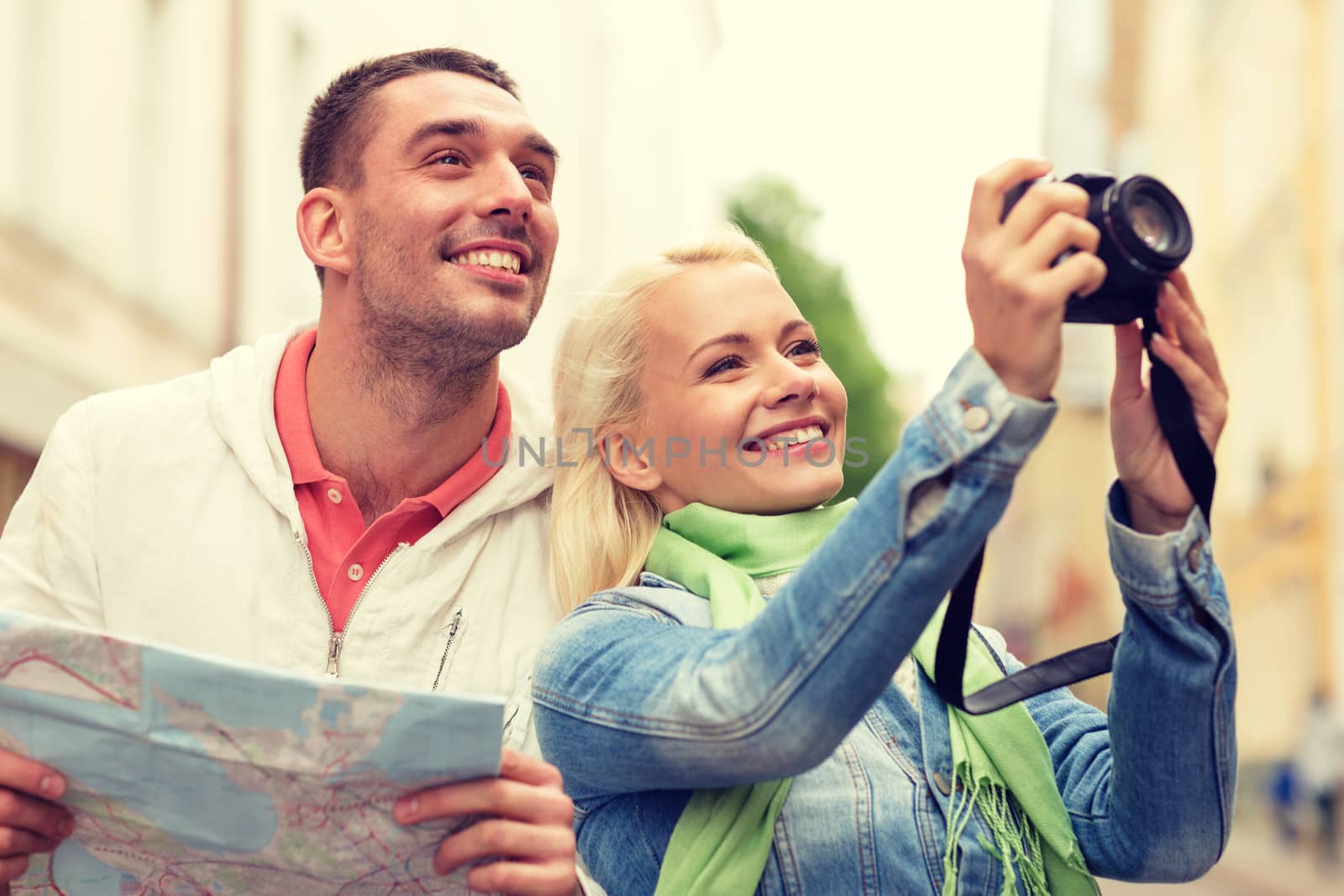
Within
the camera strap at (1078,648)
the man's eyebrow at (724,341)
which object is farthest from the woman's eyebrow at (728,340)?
the camera strap at (1078,648)

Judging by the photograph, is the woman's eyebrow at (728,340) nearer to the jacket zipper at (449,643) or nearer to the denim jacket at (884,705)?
the denim jacket at (884,705)

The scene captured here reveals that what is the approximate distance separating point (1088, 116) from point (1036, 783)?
27870 millimetres

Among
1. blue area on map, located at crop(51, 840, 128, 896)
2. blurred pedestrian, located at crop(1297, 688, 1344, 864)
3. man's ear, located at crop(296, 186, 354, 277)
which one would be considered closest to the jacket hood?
man's ear, located at crop(296, 186, 354, 277)

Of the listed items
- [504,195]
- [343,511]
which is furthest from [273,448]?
[504,195]

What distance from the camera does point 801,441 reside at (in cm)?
224

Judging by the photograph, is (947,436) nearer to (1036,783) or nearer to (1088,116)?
(1036,783)

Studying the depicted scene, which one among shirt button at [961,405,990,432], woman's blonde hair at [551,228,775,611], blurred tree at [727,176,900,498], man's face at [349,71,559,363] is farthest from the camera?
blurred tree at [727,176,900,498]

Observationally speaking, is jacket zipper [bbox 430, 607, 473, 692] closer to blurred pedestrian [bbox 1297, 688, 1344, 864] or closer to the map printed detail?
the map printed detail

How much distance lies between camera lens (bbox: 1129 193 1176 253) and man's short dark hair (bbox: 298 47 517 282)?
6.35ft

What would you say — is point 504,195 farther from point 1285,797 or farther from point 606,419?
point 1285,797

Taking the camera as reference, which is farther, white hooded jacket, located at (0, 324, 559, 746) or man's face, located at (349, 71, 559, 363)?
man's face, located at (349, 71, 559, 363)

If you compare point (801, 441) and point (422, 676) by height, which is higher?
point (801, 441)

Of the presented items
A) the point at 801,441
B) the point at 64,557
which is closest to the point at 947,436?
the point at 801,441

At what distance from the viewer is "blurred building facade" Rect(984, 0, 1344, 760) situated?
1529 cm
